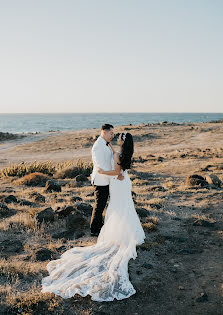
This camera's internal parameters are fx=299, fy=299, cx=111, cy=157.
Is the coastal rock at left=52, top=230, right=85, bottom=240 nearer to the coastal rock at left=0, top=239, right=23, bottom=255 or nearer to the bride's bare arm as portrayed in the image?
the coastal rock at left=0, top=239, right=23, bottom=255

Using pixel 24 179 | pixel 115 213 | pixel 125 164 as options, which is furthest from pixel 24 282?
pixel 24 179

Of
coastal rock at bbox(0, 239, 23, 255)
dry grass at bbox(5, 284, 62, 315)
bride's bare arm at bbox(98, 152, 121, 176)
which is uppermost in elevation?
bride's bare arm at bbox(98, 152, 121, 176)

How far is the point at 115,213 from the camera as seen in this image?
21.4ft

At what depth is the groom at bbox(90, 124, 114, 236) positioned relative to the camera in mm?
6406

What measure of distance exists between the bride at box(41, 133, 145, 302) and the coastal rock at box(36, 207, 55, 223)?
7.45 feet

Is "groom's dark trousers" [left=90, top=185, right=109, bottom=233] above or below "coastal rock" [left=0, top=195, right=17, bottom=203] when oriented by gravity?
above

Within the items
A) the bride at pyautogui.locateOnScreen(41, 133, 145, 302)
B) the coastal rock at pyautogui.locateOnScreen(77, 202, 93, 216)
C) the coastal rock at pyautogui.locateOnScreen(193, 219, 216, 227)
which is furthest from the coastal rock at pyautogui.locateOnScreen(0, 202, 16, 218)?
the coastal rock at pyautogui.locateOnScreen(193, 219, 216, 227)

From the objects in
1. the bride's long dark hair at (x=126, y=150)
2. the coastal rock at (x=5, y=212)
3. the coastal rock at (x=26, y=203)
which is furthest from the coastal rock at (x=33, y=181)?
the bride's long dark hair at (x=126, y=150)

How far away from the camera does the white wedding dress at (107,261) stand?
4.76 m

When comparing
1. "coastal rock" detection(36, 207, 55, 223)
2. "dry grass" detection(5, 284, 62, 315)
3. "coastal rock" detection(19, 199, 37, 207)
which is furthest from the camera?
"coastal rock" detection(19, 199, 37, 207)

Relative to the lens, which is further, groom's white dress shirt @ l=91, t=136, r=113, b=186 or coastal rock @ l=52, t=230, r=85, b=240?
coastal rock @ l=52, t=230, r=85, b=240

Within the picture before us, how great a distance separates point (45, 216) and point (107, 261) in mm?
3102

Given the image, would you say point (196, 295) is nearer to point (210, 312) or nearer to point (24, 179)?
point (210, 312)

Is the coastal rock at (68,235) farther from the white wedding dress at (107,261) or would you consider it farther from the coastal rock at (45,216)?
the white wedding dress at (107,261)
